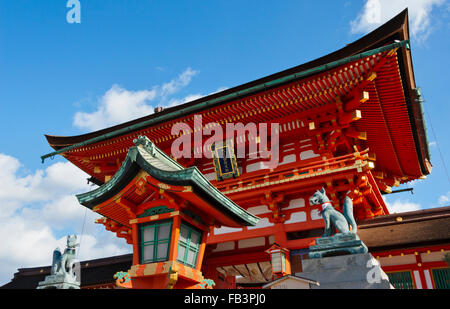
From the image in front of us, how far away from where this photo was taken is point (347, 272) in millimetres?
6551

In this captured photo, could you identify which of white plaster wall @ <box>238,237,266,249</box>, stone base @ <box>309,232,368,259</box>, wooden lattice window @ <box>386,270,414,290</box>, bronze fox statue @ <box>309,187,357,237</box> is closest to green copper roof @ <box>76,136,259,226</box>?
bronze fox statue @ <box>309,187,357,237</box>

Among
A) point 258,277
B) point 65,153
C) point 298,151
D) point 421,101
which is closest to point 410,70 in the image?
point 421,101

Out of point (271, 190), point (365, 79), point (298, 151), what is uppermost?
point (365, 79)

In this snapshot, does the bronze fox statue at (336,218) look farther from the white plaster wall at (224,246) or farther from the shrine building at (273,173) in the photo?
the white plaster wall at (224,246)

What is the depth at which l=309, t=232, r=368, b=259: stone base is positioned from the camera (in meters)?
6.78

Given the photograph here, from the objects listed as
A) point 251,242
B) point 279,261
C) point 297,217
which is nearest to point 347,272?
point 279,261

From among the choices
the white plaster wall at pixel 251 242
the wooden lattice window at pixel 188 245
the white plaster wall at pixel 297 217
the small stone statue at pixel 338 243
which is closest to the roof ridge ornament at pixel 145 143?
the wooden lattice window at pixel 188 245

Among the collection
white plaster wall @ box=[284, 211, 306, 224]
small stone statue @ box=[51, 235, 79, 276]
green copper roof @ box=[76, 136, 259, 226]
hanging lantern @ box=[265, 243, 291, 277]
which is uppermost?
white plaster wall @ box=[284, 211, 306, 224]

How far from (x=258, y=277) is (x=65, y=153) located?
12.0 metres

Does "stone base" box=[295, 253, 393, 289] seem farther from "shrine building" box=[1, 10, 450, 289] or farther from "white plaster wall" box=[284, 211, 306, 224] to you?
"white plaster wall" box=[284, 211, 306, 224]

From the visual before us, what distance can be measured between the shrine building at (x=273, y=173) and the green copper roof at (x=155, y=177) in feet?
0.10

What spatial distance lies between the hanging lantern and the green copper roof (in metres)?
4.60
